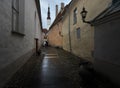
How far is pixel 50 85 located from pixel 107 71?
71.8 inches

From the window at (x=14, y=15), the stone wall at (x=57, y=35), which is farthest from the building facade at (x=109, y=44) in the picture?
the stone wall at (x=57, y=35)

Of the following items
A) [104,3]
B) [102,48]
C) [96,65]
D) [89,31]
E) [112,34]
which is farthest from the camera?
[89,31]

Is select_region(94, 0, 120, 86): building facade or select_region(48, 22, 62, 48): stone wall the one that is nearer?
select_region(94, 0, 120, 86): building facade

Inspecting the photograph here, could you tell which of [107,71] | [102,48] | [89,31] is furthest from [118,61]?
[89,31]

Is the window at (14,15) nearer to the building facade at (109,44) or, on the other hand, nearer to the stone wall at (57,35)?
the building facade at (109,44)

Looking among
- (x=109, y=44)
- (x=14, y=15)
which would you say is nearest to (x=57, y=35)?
(x=14, y=15)

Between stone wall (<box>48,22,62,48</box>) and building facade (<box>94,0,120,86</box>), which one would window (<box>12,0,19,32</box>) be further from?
stone wall (<box>48,22,62,48</box>)

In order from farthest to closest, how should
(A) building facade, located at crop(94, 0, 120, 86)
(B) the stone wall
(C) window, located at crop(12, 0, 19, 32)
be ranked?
(B) the stone wall, (C) window, located at crop(12, 0, 19, 32), (A) building facade, located at crop(94, 0, 120, 86)

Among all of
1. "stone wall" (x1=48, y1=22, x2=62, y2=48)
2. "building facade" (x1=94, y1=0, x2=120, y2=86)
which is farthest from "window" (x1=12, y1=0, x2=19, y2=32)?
"stone wall" (x1=48, y1=22, x2=62, y2=48)

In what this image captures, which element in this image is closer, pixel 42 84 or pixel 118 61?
pixel 118 61

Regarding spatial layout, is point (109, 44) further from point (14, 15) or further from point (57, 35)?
point (57, 35)

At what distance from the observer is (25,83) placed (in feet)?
14.6

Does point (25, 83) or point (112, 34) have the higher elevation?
point (112, 34)

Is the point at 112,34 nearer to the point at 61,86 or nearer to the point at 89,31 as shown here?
the point at 61,86
